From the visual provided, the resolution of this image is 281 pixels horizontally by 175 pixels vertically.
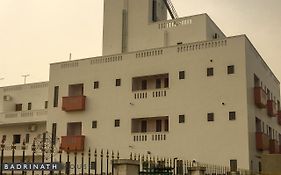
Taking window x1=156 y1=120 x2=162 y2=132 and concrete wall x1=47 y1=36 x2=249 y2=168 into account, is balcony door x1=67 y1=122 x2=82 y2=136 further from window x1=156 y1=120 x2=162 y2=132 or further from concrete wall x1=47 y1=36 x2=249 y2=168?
window x1=156 y1=120 x2=162 y2=132

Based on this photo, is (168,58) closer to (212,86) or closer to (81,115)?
(212,86)

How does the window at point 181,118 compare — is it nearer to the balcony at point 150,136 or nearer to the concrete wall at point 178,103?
the concrete wall at point 178,103

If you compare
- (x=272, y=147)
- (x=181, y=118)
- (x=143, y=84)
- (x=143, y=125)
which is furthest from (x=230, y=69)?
(x=272, y=147)

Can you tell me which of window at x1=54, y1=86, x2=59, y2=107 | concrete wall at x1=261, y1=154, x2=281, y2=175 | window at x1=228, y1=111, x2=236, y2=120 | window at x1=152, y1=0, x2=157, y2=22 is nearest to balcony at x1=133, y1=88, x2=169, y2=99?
window at x1=228, y1=111, x2=236, y2=120

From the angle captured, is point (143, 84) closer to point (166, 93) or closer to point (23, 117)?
point (166, 93)

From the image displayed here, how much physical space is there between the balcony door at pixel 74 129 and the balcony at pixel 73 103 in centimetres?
→ 138

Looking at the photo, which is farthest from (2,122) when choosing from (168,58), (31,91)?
(168,58)

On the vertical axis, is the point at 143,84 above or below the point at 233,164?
above

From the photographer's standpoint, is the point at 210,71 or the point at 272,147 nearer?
the point at 210,71

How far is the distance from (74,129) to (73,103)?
8.02 feet

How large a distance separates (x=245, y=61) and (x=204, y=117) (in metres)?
4.65

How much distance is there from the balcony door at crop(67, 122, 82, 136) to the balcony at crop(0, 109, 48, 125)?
462 centimetres

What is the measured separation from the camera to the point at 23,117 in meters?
43.2

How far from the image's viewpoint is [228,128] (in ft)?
99.8
